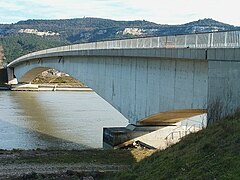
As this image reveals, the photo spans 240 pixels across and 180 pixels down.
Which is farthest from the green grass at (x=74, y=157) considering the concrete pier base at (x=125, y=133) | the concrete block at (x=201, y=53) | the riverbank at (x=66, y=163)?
the concrete block at (x=201, y=53)

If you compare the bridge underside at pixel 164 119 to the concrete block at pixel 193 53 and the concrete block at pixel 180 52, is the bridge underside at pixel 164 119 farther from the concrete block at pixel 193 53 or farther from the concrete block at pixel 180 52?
the concrete block at pixel 193 53

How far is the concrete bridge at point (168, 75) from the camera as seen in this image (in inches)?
555

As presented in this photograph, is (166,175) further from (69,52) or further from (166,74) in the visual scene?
(69,52)

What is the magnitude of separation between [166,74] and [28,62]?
53368 millimetres

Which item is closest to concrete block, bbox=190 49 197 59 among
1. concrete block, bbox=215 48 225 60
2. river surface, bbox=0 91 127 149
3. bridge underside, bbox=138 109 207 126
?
concrete block, bbox=215 48 225 60

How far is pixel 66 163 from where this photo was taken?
17.5m

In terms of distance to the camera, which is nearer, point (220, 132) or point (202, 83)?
point (220, 132)

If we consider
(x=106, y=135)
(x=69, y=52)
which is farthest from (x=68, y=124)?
(x=106, y=135)

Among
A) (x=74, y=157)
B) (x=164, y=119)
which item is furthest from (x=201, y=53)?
(x=164, y=119)

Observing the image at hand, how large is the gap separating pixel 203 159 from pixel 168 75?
9.56m

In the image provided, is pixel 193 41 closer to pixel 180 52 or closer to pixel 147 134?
pixel 180 52

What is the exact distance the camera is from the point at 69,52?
38000 mm

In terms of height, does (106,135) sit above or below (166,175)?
below

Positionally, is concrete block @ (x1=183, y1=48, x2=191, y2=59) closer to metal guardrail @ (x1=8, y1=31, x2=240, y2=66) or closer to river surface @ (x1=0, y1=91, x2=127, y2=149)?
metal guardrail @ (x1=8, y1=31, x2=240, y2=66)
